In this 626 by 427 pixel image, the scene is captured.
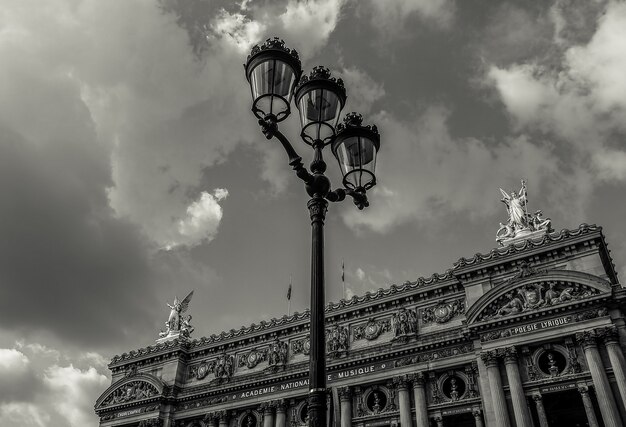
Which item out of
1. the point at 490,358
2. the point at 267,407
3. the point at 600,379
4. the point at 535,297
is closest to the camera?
the point at 600,379

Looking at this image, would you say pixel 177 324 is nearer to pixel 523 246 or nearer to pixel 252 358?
pixel 252 358

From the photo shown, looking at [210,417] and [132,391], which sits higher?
[132,391]

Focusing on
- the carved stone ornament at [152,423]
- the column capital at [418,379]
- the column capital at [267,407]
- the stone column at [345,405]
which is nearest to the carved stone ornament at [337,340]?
the stone column at [345,405]

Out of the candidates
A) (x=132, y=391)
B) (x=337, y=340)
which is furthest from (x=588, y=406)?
(x=132, y=391)

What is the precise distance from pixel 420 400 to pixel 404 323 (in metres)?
4.72

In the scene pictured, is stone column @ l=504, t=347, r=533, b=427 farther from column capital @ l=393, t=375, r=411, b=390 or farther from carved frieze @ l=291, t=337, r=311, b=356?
carved frieze @ l=291, t=337, r=311, b=356

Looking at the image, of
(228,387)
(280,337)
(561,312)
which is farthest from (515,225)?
(228,387)

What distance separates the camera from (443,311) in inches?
1294

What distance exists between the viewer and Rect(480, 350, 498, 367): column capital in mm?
28580

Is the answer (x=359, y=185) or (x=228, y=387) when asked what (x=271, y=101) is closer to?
(x=359, y=185)

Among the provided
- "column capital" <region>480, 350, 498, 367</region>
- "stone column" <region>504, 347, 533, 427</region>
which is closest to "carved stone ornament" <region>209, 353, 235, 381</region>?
"column capital" <region>480, 350, 498, 367</region>

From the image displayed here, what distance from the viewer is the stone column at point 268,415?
35.9m

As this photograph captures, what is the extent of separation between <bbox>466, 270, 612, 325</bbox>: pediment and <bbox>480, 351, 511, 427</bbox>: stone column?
204 centimetres

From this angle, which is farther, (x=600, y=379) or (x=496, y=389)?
(x=496, y=389)
